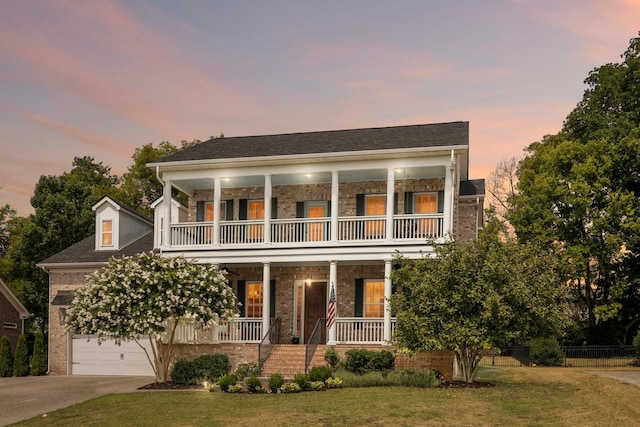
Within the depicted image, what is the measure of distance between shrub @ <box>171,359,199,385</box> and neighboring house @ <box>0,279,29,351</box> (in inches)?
547

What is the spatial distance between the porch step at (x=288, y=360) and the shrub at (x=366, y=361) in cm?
151

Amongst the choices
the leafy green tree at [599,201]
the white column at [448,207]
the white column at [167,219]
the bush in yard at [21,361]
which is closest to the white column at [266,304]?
the white column at [167,219]

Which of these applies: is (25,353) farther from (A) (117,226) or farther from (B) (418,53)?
(B) (418,53)

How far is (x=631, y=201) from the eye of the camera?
101 ft

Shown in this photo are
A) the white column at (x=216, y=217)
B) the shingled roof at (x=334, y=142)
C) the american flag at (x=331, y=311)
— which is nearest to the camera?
the american flag at (x=331, y=311)

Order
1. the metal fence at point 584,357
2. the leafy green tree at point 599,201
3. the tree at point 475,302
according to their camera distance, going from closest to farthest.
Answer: the tree at point 475,302 → the metal fence at point 584,357 → the leafy green tree at point 599,201

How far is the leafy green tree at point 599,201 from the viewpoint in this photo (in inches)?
1233

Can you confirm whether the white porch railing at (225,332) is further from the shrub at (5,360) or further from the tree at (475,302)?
the shrub at (5,360)

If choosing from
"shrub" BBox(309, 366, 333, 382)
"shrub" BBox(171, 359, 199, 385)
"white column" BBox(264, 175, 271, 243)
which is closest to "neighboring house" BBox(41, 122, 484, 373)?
"white column" BBox(264, 175, 271, 243)

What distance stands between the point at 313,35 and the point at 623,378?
15.0 metres

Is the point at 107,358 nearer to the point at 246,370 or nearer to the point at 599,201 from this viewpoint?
the point at 246,370

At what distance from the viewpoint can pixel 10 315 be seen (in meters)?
33.5

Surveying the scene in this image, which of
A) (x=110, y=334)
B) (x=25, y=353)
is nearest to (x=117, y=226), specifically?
(x=25, y=353)

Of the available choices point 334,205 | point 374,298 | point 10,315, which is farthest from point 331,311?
point 10,315
